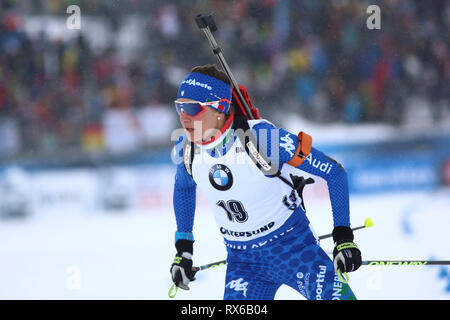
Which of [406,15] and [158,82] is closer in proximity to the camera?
[158,82]

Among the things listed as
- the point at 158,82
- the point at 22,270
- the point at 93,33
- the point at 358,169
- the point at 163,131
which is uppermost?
the point at 93,33

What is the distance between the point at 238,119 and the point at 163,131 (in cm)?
512

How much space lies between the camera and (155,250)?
5543mm

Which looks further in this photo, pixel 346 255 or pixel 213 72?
pixel 213 72

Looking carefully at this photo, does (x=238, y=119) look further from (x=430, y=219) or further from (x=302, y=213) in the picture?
(x=430, y=219)

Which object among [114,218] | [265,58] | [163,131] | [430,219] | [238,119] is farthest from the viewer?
[265,58]

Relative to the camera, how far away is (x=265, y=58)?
27.3 feet

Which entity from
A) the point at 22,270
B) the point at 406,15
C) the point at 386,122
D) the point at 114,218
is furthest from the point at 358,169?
the point at 22,270

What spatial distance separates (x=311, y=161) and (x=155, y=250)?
3202 mm

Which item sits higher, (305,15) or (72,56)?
(305,15)

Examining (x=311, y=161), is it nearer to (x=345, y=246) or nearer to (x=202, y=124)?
(x=345, y=246)

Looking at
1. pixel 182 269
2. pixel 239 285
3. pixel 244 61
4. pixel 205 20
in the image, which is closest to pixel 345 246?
pixel 239 285

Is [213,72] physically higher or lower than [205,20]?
lower

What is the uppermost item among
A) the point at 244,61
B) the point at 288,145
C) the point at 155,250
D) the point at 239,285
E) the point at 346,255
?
the point at 244,61
